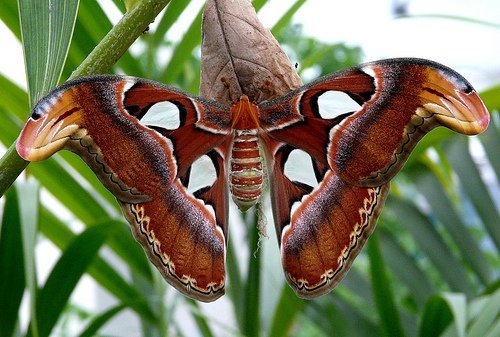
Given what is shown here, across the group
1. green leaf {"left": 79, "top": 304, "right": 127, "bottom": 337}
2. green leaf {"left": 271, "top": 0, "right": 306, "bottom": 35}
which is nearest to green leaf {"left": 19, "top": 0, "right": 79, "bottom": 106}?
green leaf {"left": 271, "top": 0, "right": 306, "bottom": 35}

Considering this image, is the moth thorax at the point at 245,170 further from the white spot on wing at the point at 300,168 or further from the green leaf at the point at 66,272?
the green leaf at the point at 66,272

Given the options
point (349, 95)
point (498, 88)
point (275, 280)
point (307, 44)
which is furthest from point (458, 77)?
point (307, 44)

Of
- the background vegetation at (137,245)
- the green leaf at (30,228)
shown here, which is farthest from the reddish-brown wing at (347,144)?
the green leaf at (30,228)

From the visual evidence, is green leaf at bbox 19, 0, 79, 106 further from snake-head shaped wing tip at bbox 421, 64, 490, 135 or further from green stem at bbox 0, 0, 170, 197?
snake-head shaped wing tip at bbox 421, 64, 490, 135

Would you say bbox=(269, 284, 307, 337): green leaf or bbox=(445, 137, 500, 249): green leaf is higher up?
bbox=(269, 284, 307, 337): green leaf

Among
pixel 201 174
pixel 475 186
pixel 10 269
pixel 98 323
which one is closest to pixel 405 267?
pixel 475 186

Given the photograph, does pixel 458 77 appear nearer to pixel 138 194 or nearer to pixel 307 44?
pixel 138 194

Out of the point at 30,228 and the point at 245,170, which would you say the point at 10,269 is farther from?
the point at 245,170
